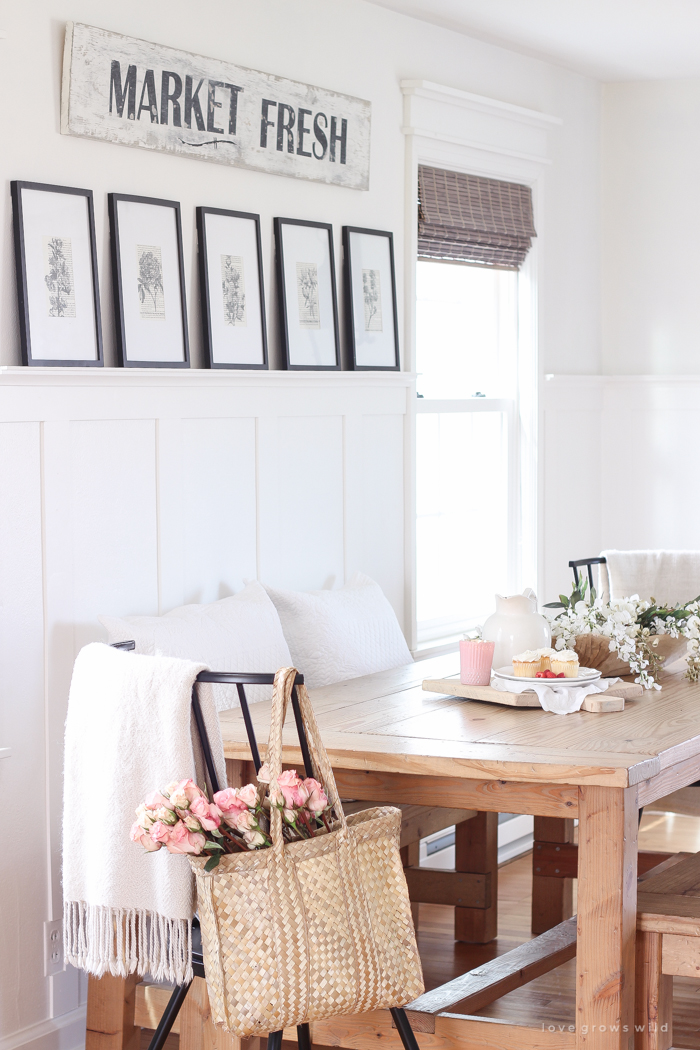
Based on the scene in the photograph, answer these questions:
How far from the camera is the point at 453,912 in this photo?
4.27 m

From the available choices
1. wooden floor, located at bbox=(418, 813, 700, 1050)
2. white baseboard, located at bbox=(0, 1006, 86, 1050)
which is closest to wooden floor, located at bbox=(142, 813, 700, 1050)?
wooden floor, located at bbox=(418, 813, 700, 1050)

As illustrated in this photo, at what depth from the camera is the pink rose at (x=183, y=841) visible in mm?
2092

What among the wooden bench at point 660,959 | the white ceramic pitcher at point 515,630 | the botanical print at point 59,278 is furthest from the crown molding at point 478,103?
the wooden bench at point 660,959

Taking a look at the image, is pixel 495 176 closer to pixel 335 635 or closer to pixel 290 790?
pixel 335 635

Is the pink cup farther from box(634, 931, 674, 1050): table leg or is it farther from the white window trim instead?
the white window trim

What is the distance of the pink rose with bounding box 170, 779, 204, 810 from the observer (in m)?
2.12

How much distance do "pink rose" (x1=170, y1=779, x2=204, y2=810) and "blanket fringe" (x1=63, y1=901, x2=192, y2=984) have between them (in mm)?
295

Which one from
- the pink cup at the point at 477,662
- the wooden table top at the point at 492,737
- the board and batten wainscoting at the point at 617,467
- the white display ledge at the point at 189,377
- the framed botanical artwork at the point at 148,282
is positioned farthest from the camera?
the board and batten wainscoting at the point at 617,467

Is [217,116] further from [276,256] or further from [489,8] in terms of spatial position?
[489,8]

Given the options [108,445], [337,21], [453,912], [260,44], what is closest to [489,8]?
[337,21]

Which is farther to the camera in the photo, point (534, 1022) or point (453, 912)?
point (453, 912)

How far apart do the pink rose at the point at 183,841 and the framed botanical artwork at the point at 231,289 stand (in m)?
1.59

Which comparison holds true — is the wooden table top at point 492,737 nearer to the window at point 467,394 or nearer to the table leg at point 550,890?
the table leg at point 550,890

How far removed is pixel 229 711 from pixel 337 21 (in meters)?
2.14
